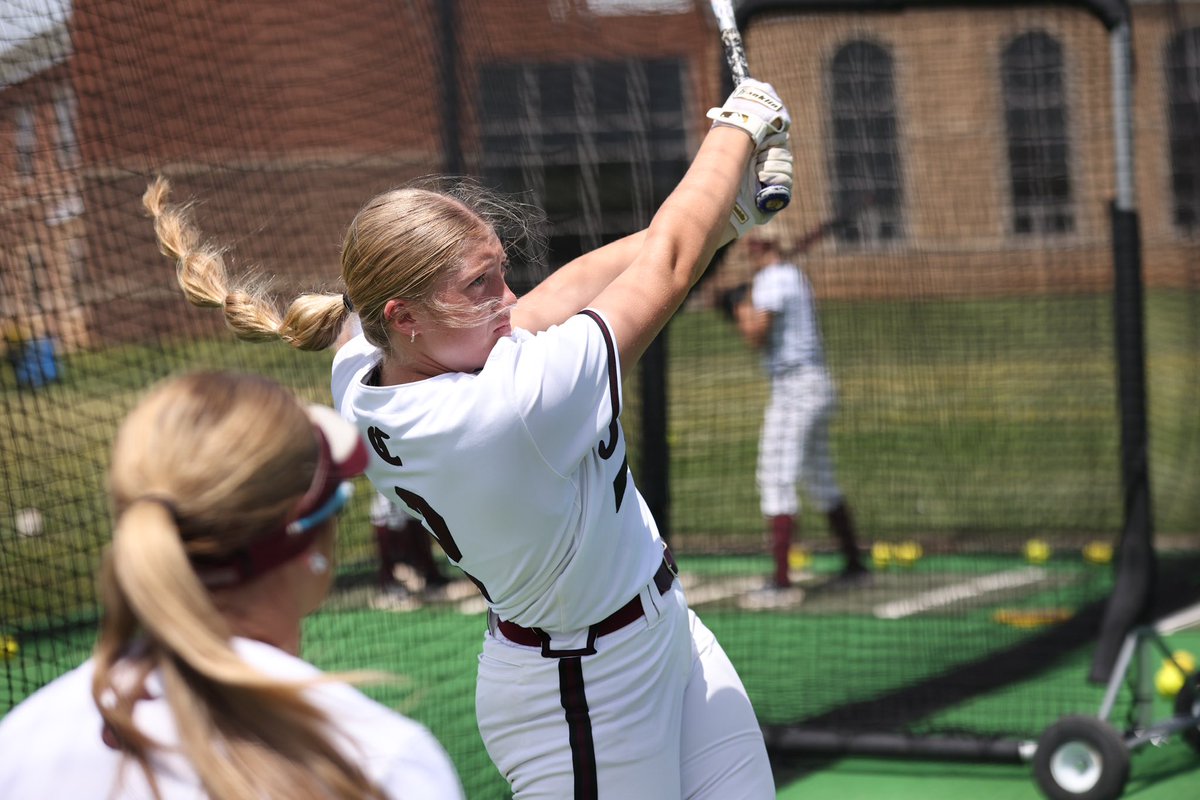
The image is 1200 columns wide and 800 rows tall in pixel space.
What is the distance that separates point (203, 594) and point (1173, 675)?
4901 mm

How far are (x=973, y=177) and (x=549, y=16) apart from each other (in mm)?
2796

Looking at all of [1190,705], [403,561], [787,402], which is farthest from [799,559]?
[1190,705]

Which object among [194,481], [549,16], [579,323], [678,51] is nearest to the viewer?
[194,481]

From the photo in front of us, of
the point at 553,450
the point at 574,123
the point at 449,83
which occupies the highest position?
the point at 449,83

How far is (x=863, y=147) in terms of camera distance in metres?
6.75

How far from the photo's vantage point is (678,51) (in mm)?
7004

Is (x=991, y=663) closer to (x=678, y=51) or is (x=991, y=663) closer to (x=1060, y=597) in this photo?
(x=1060, y=597)

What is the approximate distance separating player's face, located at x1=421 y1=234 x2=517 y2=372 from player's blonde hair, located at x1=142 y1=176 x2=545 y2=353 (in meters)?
0.01

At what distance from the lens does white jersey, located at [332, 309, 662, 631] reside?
220 cm

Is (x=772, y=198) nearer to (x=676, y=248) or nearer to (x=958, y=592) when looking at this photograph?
(x=676, y=248)

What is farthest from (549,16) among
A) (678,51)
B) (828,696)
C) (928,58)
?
(828,696)

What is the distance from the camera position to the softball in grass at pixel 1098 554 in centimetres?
752

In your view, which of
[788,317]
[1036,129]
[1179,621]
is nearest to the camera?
[1179,621]

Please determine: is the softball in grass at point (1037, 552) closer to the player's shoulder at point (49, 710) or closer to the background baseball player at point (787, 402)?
the background baseball player at point (787, 402)
